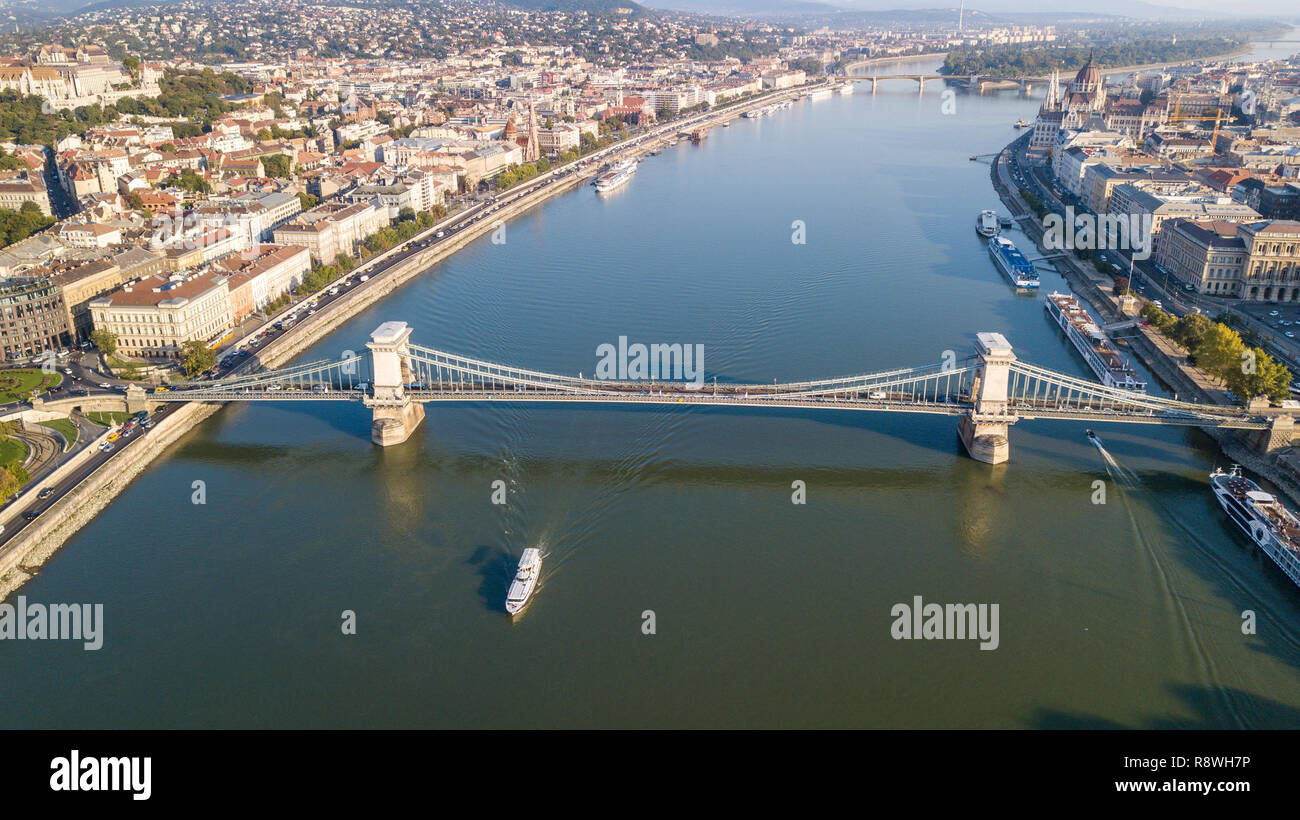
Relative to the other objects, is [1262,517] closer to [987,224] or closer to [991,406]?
[991,406]

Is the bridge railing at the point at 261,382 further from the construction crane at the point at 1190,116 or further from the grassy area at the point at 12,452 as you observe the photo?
the construction crane at the point at 1190,116

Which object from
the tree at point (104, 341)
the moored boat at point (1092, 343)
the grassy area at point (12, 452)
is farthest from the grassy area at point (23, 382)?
the moored boat at point (1092, 343)

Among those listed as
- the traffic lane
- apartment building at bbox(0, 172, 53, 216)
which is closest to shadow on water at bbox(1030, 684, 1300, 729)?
the traffic lane

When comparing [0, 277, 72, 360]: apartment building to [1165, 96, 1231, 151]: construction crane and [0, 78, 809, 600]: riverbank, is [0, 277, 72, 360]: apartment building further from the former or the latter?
[1165, 96, 1231, 151]: construction crane

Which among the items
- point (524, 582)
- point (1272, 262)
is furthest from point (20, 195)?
point (1272, 262)

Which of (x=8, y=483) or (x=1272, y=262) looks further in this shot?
(x=1272, y=262)

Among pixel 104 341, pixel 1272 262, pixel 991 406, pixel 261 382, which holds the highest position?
pixel 1272 262
